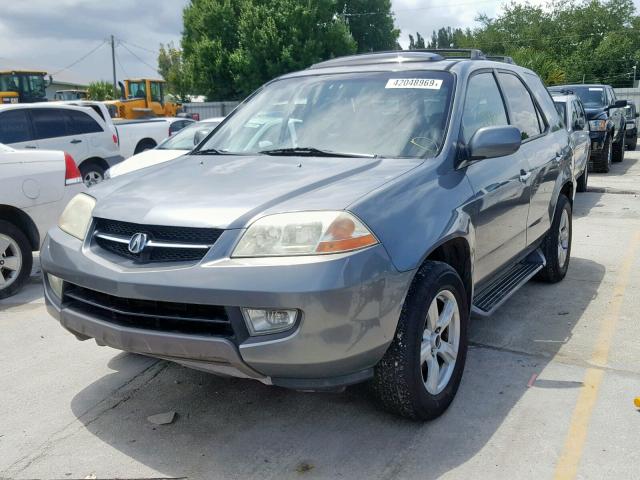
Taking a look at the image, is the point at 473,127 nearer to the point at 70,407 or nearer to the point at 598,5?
the point at 70,407

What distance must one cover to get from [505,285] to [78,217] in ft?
9.09

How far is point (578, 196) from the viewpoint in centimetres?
1079

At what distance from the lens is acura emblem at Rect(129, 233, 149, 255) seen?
289 centimetres

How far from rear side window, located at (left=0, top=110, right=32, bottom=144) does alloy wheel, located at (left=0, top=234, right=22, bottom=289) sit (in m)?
5.86

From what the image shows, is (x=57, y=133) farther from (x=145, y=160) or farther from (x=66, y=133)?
(x=145, y=160)

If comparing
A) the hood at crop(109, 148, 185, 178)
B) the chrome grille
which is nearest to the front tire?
the chrome grille

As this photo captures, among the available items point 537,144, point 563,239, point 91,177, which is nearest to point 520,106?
point 537,144

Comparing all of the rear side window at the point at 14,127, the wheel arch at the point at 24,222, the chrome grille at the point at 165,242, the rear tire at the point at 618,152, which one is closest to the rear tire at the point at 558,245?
the chrome grille at the point at 165,242

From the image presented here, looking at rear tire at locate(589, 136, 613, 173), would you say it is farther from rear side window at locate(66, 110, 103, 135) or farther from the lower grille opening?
the lower grille opening

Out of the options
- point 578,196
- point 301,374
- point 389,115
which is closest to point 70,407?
point 301,374

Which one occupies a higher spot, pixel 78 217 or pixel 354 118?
pixel 354 118

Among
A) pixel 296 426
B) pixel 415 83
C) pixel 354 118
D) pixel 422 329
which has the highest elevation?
pixel 415 83

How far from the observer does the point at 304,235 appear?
274cm

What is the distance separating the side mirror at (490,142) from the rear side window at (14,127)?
953 centimetres
